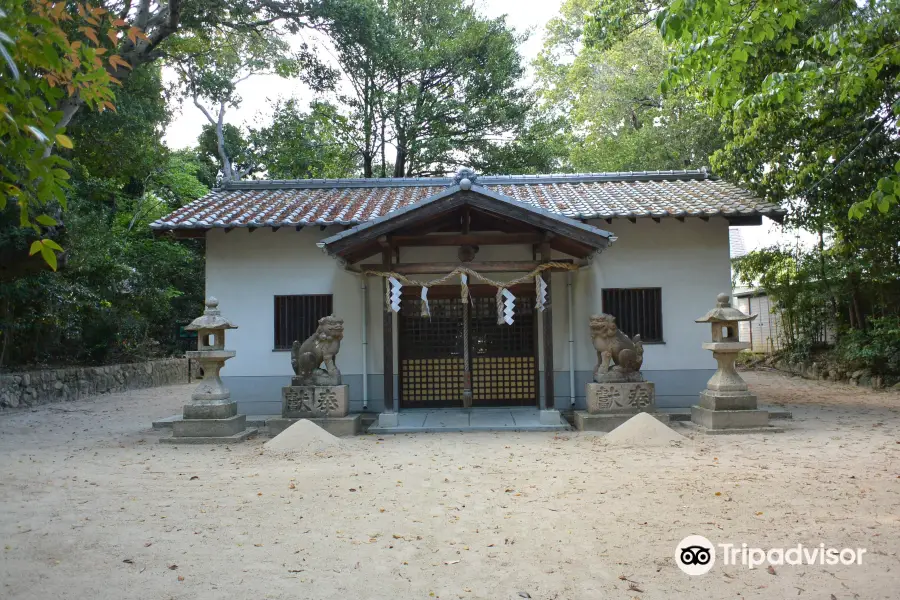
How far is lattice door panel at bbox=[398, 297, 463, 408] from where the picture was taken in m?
12.0

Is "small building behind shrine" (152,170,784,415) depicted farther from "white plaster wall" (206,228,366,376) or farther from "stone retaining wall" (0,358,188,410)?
"stone retaining wall" (0,358,188,410)

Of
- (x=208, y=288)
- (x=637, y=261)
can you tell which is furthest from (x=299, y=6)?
(x=637, y=261)

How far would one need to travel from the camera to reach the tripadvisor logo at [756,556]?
168 inches

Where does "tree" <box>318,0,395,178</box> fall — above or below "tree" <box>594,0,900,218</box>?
above

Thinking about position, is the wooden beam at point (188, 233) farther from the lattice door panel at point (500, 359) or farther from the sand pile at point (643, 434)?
the sand pile at point (643, 434)

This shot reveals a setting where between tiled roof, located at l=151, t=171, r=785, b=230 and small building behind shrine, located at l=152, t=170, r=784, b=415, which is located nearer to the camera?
tiled roof, located at l=151, t=171, r=785, b=230

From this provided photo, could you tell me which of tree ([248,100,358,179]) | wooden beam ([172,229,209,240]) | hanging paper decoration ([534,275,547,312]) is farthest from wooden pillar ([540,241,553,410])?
tree ([248,100,358,179])

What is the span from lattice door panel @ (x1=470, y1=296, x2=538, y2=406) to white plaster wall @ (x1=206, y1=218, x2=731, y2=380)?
58cm

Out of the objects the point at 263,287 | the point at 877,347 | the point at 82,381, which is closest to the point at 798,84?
the point at 263,287

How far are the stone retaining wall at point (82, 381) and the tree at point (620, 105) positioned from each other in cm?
1785

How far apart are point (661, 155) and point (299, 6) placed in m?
13.3

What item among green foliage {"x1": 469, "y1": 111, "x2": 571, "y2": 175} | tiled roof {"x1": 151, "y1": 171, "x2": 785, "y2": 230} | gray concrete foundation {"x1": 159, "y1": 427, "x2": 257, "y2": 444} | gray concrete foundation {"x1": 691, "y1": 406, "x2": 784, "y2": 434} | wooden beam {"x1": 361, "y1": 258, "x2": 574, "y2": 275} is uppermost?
green foliage {"x1": 469, "y1": 111, "x2": 571, "y2": 175}

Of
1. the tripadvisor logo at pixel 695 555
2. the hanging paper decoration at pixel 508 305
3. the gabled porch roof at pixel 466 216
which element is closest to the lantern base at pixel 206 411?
the gabled porch roof at pixel 466 216

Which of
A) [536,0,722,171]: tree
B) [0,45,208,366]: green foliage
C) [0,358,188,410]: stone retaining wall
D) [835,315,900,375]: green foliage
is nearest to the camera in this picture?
[0,358,188,410]: stone retaining wall
